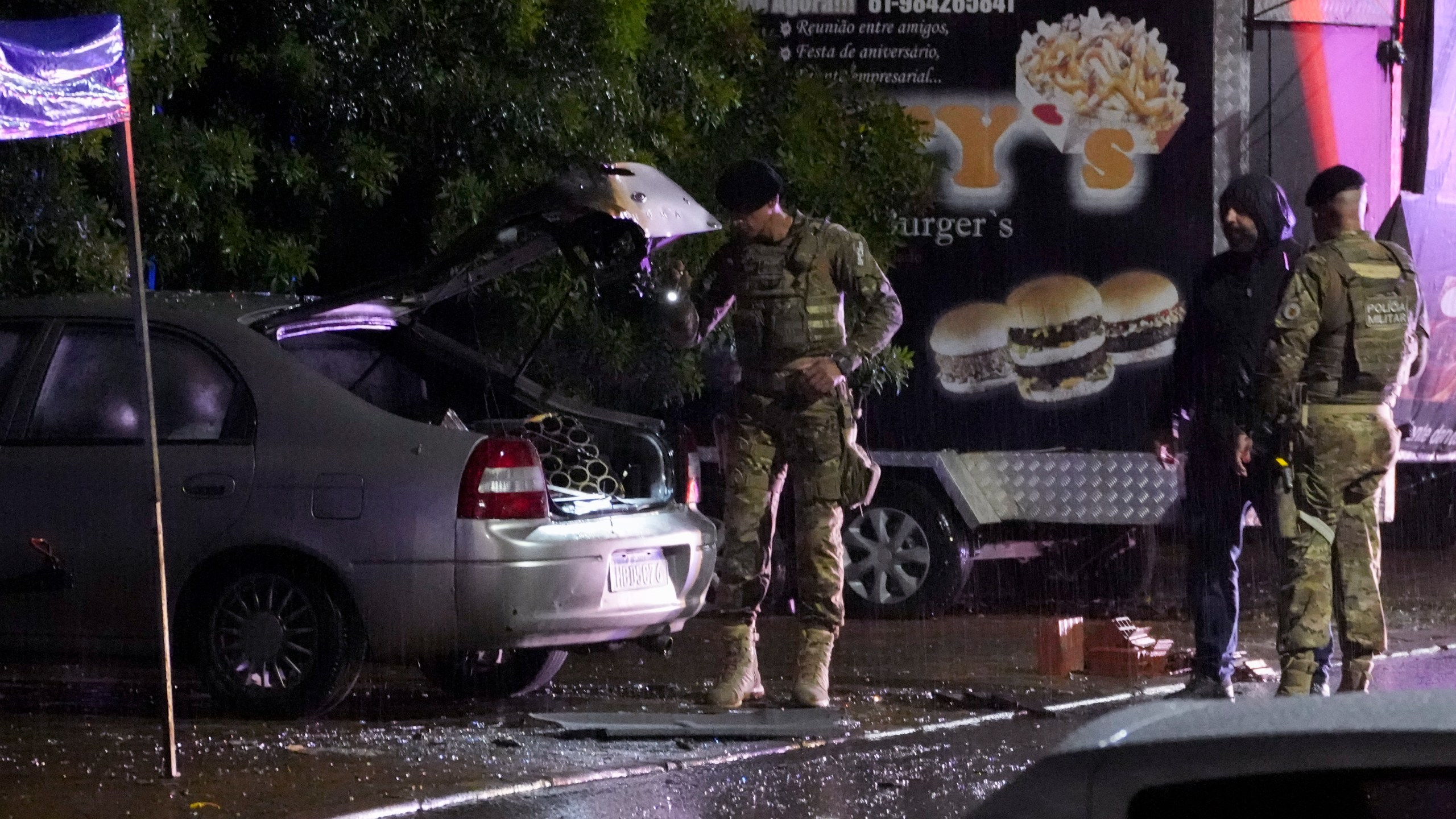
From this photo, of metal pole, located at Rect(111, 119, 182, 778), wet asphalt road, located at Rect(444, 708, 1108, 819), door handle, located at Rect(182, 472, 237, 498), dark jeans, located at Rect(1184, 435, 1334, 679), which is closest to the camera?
wet asphalt road, located at Rect(444, 708, 1108, 819)

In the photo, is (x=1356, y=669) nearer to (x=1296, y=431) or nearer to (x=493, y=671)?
(x=1296, y=431)

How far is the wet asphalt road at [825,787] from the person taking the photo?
6.03 meters

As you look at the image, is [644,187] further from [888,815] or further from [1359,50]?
[1359,50]

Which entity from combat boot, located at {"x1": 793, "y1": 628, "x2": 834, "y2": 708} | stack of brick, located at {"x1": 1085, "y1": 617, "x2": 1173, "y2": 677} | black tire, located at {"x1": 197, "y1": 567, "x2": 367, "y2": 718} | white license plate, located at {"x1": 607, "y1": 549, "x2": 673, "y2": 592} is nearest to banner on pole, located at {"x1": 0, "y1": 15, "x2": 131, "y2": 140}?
black tire, located at {"x1": 197, "y1": 567, "x2": 367, "y2": 718}

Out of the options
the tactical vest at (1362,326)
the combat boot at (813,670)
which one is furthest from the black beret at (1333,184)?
the combat boot at (813,670)

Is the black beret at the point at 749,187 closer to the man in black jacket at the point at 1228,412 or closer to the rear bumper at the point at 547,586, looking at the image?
→ the rear bumper at the point at 547,586

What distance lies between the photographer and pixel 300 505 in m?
7.35

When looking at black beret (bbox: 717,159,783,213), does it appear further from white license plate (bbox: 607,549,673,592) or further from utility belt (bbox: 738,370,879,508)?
white license plate (bbox: 607,549,673,592)

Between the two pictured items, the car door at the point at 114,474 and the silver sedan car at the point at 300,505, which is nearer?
the silver sedan car at the point at 300,505

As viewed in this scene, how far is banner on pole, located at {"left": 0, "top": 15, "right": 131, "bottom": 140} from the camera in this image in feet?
19.9

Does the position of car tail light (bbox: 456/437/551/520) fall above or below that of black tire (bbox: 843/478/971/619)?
above

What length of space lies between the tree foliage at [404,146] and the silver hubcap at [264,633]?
1852 mm

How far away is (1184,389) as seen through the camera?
8.21 metres

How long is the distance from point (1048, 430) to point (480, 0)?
3671 mm
